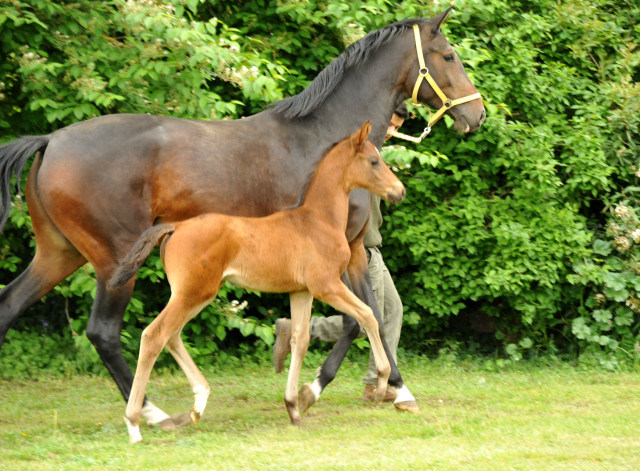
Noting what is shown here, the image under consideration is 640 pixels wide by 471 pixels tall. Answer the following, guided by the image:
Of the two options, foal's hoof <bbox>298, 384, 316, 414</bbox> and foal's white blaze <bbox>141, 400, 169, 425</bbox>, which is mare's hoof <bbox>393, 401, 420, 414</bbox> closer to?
foal's hoof <bbox>298, 384, 316, 414</bbox>

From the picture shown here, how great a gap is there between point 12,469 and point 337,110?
319 centimetres

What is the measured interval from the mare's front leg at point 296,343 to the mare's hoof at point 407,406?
0.83m

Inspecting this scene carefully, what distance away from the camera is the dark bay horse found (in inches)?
234

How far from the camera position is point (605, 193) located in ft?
30.2

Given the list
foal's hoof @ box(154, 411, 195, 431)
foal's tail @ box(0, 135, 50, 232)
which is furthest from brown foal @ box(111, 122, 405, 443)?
foal's tail @ box(0, 135, 50, 232)

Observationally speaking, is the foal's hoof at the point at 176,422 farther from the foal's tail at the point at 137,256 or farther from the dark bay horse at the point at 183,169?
the foal's tail at the point at 137,256

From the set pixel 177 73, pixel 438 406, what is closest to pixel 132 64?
pixel 177 73

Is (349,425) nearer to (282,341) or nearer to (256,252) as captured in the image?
(282,341)

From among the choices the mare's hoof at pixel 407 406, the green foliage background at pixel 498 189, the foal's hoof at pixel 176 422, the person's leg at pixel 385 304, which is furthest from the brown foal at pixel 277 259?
the green foliage background at pixel 498 189

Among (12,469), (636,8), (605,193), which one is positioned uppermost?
(636,8)

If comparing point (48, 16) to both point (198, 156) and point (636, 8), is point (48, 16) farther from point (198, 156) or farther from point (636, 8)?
point (636, 8)

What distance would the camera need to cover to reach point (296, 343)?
603 centimetres

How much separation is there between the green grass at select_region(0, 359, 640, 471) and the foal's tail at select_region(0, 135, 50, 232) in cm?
144

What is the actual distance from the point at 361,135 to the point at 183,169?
118 cm
